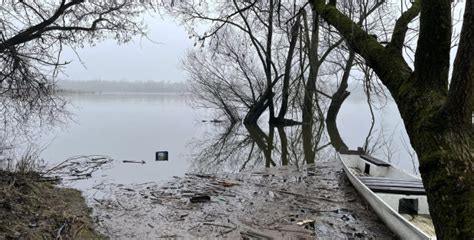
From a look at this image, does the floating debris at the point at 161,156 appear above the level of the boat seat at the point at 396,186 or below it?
below

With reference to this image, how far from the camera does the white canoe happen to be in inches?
222

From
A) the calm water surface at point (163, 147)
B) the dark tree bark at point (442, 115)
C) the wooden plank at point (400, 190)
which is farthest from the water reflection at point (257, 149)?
the dark tree bark at point (442, 115)

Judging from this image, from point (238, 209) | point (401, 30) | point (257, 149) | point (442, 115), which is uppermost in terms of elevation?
point (401, 30)

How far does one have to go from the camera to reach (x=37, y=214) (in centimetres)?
549

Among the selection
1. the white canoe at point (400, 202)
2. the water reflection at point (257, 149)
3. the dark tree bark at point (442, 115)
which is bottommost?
the water reflection at point (257, 149)

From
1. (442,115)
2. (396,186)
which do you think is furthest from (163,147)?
(442,115)

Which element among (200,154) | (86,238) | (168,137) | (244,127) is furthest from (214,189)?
(244,127)

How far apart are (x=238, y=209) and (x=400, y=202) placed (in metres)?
2.66

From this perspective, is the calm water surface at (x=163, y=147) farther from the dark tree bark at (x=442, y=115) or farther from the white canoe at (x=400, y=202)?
the dark tree bark at (x=442, y=115)

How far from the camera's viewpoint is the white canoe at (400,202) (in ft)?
18.5

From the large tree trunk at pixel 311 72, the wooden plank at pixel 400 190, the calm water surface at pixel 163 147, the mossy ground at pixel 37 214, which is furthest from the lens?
the calm water surface at pixel 163 147

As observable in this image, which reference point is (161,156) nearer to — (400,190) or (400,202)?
(400,190)

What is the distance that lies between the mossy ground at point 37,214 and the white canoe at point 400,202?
404cm

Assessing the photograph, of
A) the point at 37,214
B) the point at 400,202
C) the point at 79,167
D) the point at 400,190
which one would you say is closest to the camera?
the point at 37,214
